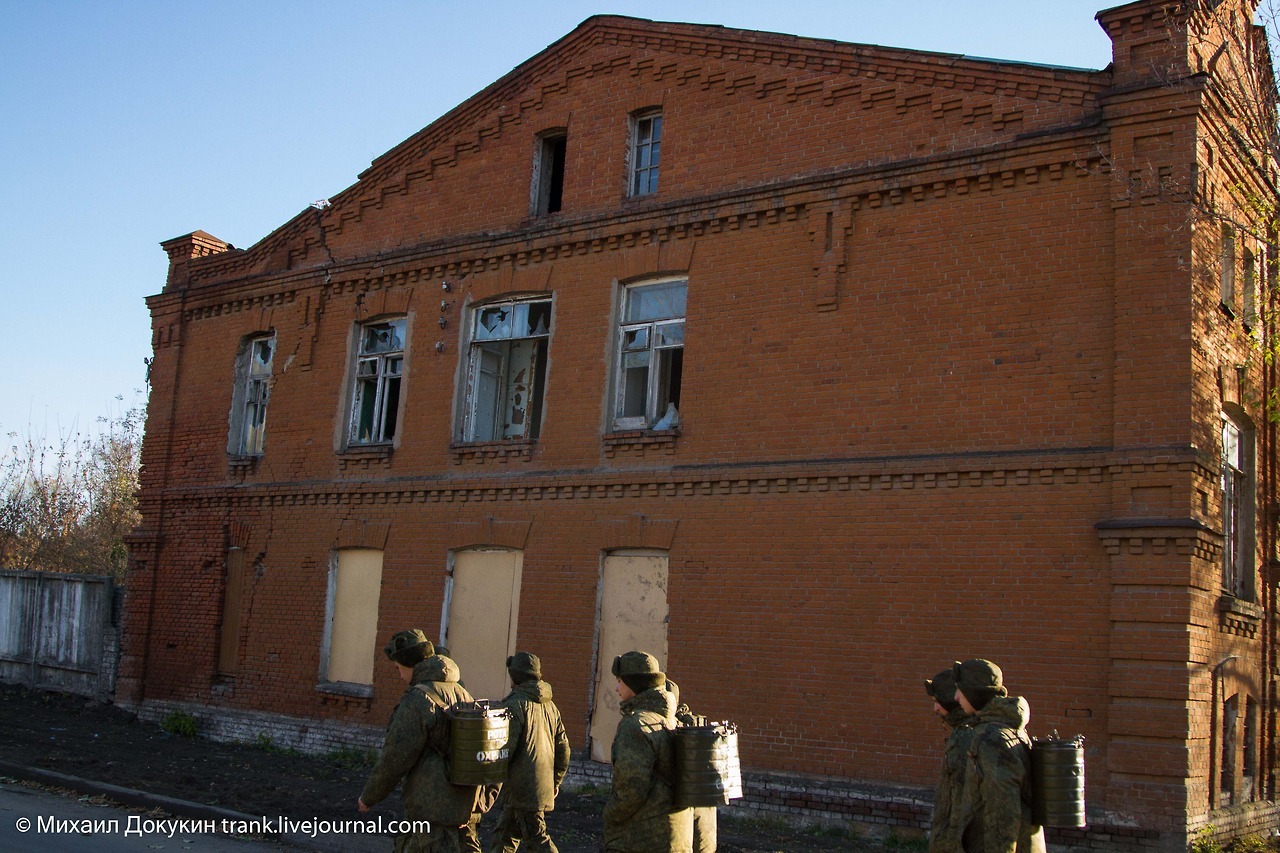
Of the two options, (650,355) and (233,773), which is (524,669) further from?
(233,773)

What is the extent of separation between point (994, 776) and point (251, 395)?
14.3m

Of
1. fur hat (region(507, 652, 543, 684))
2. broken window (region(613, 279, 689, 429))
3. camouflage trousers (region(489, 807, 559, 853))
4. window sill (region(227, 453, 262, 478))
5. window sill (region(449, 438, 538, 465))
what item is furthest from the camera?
window sill (region(227, 453, 262, 478))

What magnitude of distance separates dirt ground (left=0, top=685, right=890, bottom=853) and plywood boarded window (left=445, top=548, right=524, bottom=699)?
174 cm

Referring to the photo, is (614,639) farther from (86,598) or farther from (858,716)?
(86,598)

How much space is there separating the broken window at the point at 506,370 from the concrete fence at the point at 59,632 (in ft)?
25.2

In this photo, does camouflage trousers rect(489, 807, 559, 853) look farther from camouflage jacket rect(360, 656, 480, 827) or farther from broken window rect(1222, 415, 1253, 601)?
broken window rect(1222, 415, 1253, 601)

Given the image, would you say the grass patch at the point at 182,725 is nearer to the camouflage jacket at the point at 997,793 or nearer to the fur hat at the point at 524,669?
the fur hat at the point at 524,669

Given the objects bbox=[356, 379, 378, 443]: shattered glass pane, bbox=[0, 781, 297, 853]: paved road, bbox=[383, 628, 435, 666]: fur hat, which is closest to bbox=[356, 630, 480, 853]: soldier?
bbox=[383, 628, 435, 666]: fur hat

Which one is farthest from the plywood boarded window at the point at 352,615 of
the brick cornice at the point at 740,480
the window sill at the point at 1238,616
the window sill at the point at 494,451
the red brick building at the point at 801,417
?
the window sill at the point at 1238,616

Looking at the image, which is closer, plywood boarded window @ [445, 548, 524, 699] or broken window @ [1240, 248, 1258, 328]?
broken window @ [1240, 248, 1258, 328]

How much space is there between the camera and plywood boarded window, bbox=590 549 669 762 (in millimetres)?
12383

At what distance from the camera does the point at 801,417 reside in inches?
460

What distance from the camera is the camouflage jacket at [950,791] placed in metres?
5.56

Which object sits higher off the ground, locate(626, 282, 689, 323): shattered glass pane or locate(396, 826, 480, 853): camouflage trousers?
locate(626, 282, 689, 323): shattered glass pane
